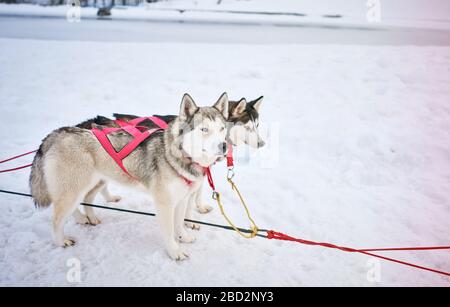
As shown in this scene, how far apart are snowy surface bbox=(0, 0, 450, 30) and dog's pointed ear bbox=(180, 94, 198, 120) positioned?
10.4 meters

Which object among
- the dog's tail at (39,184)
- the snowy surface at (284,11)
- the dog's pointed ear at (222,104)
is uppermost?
the snowy surface at (284,11)

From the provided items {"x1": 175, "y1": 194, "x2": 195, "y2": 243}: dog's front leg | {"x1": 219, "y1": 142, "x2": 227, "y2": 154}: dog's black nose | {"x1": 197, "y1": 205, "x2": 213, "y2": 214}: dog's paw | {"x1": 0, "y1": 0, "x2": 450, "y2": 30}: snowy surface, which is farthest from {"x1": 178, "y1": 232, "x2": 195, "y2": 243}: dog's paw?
{"x1": 0, "y1": 0, "x2": 450, "y2": 30}: snowy surface

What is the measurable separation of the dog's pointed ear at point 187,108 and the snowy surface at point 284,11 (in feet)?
34.0

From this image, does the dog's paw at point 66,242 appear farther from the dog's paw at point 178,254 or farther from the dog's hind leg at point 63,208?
the dog's paw at point 178,254

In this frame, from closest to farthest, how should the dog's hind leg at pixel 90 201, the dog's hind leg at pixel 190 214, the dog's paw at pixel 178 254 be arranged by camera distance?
the dog's paw at pixel 178 254
the dog's hind leg at pixel 90 201
the dog's hind leg at pixel 190 214

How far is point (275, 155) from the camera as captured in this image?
527 cm

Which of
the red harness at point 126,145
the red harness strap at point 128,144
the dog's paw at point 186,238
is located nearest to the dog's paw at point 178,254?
the dog's paw at point 186,238

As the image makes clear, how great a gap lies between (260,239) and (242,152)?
221 centimetres

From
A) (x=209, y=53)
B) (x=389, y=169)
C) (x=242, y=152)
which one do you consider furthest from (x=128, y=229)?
(x=209, y=53)

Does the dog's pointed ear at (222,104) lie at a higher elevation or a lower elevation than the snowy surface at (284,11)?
lower

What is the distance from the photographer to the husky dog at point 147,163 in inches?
103

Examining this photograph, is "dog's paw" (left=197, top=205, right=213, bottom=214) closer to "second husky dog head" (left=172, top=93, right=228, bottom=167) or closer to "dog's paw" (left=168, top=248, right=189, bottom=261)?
"dog's paw" (left=168, top=248, right=189, bottom=261)

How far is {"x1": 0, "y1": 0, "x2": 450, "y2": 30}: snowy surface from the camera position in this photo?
1109cm

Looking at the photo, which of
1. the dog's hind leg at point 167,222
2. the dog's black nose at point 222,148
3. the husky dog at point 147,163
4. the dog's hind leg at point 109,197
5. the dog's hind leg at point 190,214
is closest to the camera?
the dog's black nose at point 222,148
